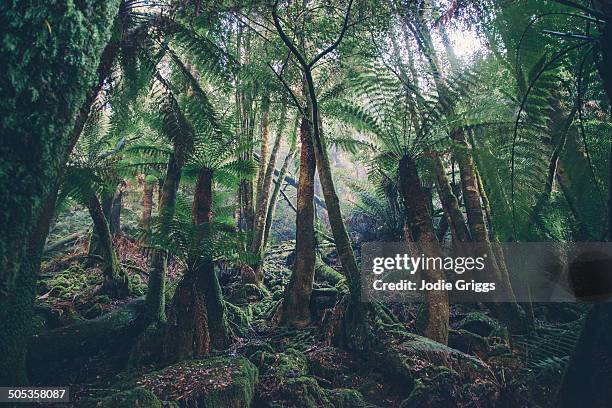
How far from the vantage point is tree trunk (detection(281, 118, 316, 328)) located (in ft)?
12.6

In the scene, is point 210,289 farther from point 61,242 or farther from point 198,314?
point 61,242

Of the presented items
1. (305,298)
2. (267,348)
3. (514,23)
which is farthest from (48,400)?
(514,23)

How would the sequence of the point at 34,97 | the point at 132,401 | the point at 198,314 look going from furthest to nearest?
the point at 198,314 < the point at 132,401 < the point at 34,97

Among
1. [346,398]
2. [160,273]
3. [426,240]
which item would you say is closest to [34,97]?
[346,398]

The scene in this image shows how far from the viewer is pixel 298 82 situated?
4.43m

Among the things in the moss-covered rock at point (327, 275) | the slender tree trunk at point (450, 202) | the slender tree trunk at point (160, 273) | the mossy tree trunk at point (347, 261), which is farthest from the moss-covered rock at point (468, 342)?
the slender tree trunk at point (160, 273)

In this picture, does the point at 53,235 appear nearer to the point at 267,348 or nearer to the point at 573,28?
the point at 267,348

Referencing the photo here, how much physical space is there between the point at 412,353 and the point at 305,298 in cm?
142

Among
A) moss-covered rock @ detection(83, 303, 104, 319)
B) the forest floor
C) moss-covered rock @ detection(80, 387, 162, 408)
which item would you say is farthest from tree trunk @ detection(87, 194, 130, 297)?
moss-covered rock @ detection(80, 387, 162, 408)

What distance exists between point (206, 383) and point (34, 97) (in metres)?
2.06

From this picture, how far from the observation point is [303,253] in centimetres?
391

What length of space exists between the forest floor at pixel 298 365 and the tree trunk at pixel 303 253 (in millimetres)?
186

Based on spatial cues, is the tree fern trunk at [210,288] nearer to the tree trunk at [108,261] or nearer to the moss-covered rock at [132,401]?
the moss-covered rock at [132,401]

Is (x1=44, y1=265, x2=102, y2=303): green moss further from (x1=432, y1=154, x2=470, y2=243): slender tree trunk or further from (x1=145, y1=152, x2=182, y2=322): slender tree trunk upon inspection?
(x1=432, y1=154, x2=470, y2=243): slender tree trunk
